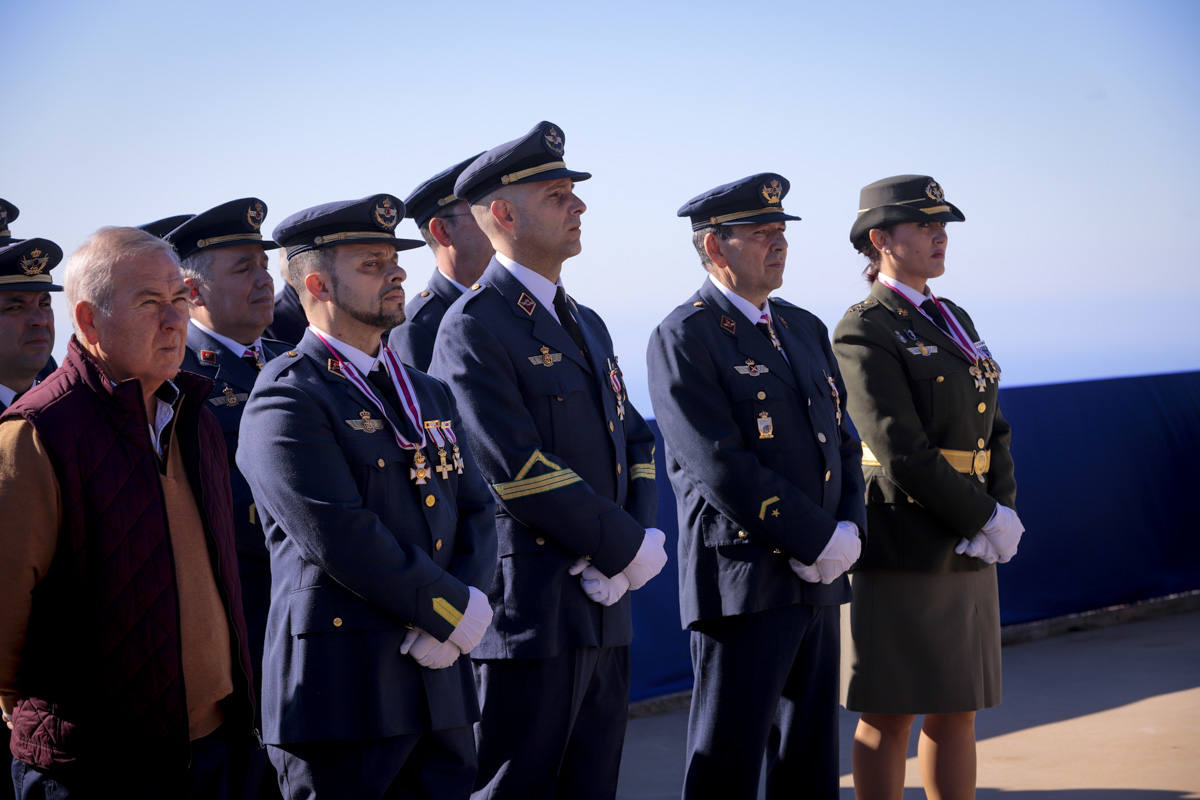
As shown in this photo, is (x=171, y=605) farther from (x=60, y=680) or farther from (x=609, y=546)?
(x=609, y=546)

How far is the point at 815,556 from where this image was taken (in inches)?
138

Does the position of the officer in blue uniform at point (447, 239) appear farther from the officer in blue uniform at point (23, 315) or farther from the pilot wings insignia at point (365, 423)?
the pilot wings insignia at point (365, 423)

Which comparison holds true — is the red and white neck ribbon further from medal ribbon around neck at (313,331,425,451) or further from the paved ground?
the paved ground

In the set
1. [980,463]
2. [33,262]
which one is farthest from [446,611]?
[980,463]

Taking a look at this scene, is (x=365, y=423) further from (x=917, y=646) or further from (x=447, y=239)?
(x=917, y=646)

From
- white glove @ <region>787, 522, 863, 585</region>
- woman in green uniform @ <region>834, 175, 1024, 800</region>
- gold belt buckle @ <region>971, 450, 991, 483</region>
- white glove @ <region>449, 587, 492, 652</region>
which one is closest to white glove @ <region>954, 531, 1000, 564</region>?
woman in green uniform @ <region>834, 175, 1024, 800</region>

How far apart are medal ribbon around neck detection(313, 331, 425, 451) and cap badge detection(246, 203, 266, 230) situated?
3.11ft

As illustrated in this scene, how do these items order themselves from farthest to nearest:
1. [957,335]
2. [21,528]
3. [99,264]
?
[957,335] → [99,264] → [21,528]

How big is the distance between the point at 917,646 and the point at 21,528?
262 centimetres

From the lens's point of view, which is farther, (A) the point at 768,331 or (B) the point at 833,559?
(A) the point at 768,331

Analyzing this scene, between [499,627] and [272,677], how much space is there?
61cm

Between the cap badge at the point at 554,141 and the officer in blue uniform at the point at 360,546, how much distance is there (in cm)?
61

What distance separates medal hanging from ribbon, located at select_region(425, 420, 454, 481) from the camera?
2871 millimetres

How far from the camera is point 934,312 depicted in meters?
4.18
